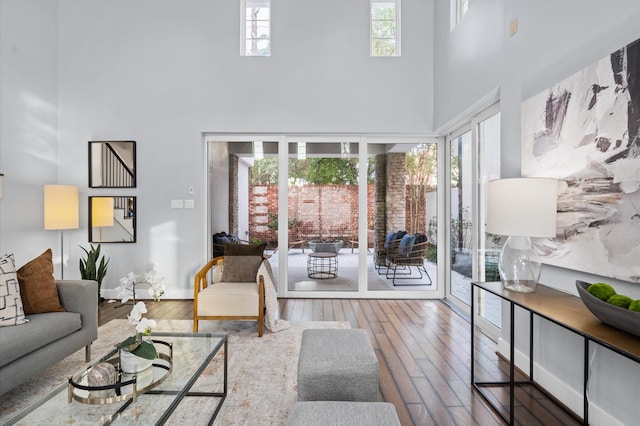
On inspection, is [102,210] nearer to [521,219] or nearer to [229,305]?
[229,305]

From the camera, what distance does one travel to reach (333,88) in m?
4.52

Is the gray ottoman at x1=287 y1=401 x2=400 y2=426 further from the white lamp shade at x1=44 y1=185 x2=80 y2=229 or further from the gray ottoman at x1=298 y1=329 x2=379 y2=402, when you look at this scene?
the white lamp shade at x1=44 y1=185 x2=80 y2=229

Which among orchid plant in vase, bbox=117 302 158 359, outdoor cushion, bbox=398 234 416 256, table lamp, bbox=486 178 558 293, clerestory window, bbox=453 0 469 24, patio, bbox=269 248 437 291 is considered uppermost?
clerestory window, bbox=453 0 469 24

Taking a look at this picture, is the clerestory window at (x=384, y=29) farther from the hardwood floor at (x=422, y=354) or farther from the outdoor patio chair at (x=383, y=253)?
the hardwood floor at (x=422, y=354)

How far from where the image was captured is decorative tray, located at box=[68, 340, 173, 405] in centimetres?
151

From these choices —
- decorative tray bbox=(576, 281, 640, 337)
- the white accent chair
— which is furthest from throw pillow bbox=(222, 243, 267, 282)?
decorative tray bbox=(576, 281, 640, 337)

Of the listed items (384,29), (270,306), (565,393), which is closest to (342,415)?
(565,393)

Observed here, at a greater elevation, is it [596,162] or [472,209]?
[596,162]

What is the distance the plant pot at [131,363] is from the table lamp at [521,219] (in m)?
2.18

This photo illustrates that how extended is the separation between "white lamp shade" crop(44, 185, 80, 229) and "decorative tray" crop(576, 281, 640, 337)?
512 centimetres

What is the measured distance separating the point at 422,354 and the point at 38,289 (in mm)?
3011

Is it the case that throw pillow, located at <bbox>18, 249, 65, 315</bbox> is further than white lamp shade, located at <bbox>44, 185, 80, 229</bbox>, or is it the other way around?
white lamp shade, located at <bbox>44, 185, 80, 229</bbox>

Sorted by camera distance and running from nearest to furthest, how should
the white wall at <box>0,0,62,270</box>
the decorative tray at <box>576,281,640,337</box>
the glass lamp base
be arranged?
the decorative tray at <box>576,281,640,337</box> → the glass lamp base → the white wall at <box>0,0,62,270</box>

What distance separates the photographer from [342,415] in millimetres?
1349
